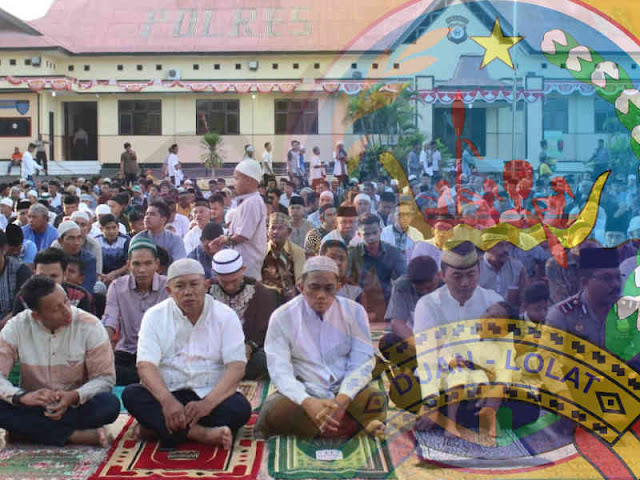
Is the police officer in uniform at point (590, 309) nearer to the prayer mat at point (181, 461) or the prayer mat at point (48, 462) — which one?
the prayer mat at point (181, 461)

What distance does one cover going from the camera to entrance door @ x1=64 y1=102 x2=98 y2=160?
2548 cm

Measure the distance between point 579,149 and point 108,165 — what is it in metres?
13.2

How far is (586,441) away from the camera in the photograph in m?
4.29

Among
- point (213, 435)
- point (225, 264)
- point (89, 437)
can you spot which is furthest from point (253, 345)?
point (89, 437)

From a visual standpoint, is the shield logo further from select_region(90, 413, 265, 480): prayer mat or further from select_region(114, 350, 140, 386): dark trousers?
select_region(90, 413, 265, 480): prayer mat

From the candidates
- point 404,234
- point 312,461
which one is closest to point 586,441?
point 312,461

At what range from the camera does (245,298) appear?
217 inches

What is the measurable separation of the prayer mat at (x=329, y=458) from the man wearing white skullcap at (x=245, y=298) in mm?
1233

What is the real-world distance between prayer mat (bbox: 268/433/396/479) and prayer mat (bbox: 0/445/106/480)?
852mm

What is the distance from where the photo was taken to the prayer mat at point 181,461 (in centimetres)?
386

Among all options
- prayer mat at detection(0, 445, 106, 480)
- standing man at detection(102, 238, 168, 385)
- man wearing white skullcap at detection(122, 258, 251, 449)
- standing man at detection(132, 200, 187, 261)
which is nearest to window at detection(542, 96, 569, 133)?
standing man at detection(132, 200, 187, 261)

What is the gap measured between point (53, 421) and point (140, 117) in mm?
21525

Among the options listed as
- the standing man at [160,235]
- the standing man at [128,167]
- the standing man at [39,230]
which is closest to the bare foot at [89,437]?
the standing man at [160,235]

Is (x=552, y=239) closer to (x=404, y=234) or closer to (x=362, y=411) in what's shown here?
(x=404, y=234)
